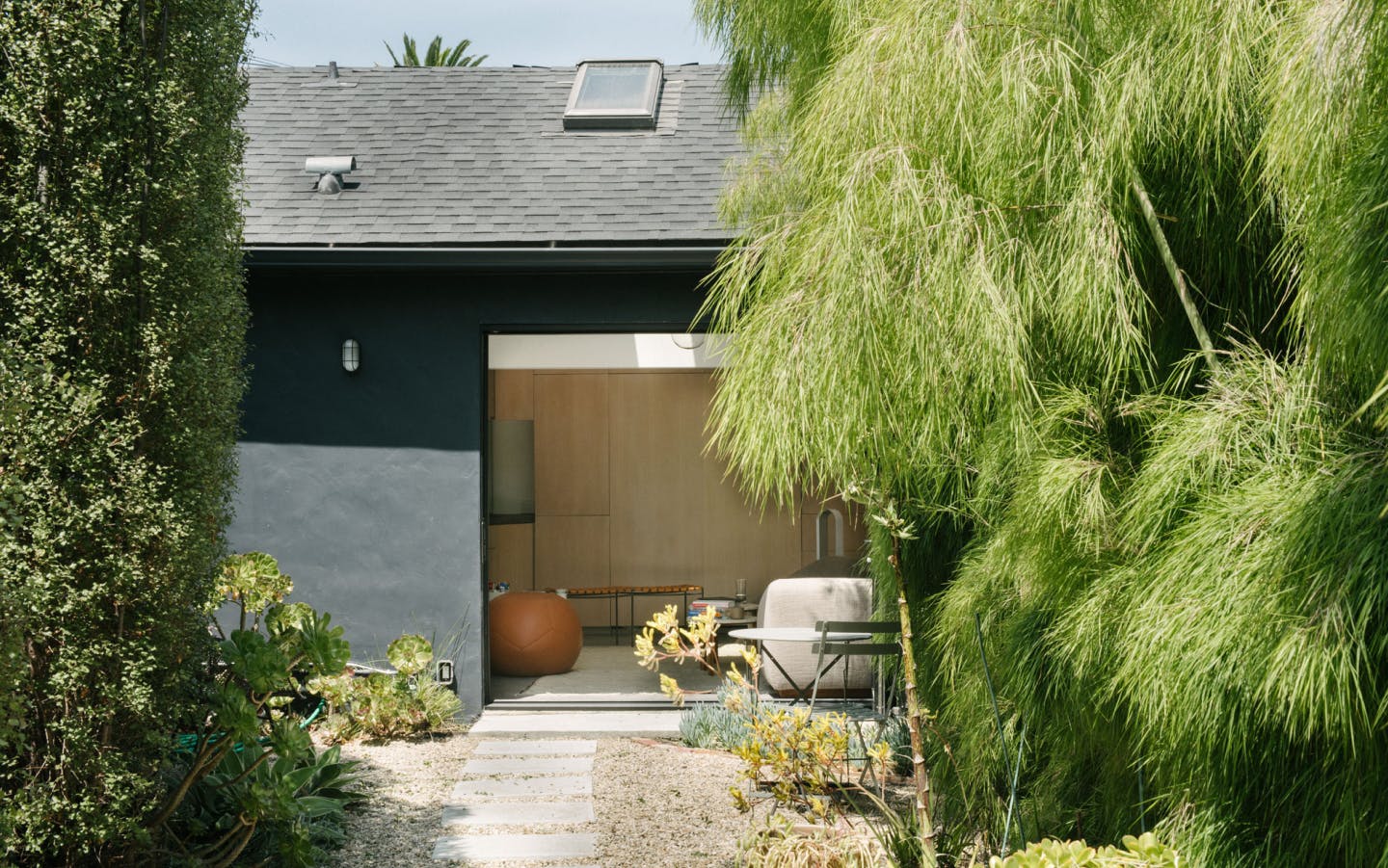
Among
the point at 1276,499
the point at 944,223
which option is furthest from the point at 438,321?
the point at 1276,499

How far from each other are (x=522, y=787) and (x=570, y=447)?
5.67 m

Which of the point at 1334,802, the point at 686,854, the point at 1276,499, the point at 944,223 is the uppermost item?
the point at 944,223

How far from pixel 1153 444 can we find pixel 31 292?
9.30 ft

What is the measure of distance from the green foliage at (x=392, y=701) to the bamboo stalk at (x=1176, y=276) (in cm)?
435

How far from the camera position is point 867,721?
19.1ft

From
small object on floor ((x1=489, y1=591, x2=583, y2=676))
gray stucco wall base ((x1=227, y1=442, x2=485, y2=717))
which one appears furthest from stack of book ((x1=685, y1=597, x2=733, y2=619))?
gray stucco wall base ((x1=227, y1=442, x2=485, y2=717))

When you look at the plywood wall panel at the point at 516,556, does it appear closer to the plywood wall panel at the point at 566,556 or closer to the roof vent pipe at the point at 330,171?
the plywood wall panel at the point at 566,556

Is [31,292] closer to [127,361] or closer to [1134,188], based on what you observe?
[127,361]

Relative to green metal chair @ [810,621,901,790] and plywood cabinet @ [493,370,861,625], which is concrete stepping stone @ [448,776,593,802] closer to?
green metal chair @ [810,621,901,790]

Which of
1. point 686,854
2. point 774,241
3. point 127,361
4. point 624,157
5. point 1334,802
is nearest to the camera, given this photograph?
point 1334,802

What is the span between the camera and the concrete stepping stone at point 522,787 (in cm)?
482

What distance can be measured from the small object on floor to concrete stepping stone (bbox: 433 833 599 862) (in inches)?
113

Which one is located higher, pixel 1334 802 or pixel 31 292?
pixel 31 292

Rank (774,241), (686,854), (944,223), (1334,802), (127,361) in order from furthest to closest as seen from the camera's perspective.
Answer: (686,854) < (127,361) < (774,241) < (944,223) < (1334,802)
